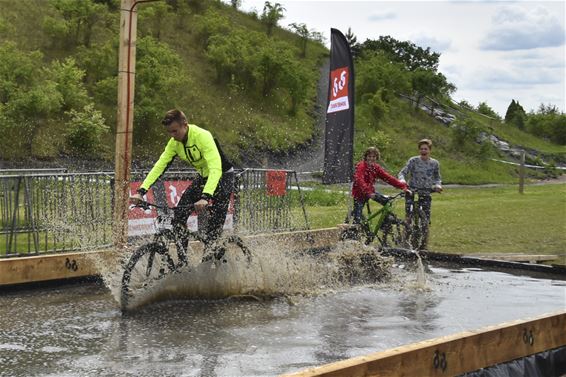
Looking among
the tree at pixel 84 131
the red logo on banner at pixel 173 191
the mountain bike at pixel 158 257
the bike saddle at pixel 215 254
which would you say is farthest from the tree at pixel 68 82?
the mountain bike at pixel 158 257

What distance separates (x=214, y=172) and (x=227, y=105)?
155 ft

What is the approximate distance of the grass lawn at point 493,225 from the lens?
49.6 ft

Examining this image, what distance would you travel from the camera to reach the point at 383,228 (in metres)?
12.6

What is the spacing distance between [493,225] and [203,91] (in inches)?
1554

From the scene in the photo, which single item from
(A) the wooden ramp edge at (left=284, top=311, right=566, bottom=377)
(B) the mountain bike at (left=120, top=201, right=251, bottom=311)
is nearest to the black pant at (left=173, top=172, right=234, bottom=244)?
(B) the mountain bike at (left=120, top=201, right=251, bottom=311)

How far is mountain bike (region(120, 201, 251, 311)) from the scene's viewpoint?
8391mm

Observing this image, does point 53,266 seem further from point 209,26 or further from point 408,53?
point 408,53

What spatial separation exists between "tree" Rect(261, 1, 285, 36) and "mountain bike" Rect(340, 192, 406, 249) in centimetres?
6700

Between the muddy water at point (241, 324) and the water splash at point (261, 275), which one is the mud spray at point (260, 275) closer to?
the water splash at point (261, 275)

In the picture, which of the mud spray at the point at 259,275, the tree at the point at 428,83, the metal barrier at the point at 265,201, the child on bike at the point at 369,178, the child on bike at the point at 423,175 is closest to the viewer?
the mud spray at the point at 259,275

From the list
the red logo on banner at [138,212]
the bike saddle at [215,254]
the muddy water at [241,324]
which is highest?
the red logo on banner at [138,212]

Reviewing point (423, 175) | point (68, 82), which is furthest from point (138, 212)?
point (68, 82)

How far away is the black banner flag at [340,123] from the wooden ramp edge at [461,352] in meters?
7.27

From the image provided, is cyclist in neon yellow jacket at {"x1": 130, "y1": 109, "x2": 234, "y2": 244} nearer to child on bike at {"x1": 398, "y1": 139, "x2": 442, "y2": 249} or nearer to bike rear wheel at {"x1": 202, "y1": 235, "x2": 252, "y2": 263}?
bike rear wheel at {"x1": 202, "y1": 235, "x2": 252, "y2": 263}
